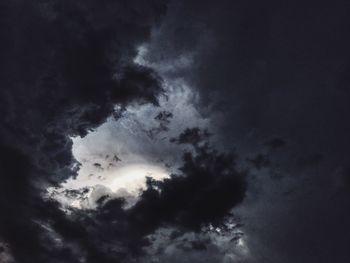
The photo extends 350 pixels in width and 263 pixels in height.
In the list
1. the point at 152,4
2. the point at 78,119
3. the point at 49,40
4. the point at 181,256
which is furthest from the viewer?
the point at 181,256

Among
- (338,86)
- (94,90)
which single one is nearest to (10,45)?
(94,90)

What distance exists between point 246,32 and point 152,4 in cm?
387

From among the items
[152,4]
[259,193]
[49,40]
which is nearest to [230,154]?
[259,193]

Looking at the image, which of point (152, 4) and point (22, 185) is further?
point (22, 185)

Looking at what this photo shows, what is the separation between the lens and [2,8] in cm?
1520

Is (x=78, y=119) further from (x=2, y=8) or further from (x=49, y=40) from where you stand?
(x=2, y=8)

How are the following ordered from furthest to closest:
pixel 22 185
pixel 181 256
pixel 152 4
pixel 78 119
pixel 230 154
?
pixel 181 256, pixel 22 185, pixel 230 154, pixel 78 119, pixel 152 4

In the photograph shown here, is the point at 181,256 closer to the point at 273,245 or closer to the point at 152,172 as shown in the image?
the point at 273,245

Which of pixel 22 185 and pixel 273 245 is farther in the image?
pixel 273 245

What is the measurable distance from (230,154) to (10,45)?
37.8 feet

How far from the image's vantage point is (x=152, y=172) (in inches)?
833

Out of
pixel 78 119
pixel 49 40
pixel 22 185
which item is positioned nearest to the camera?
pixel 49 40

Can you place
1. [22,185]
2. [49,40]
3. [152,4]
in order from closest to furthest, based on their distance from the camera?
[152,4] → [49,40] → [22,185]

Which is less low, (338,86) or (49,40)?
(338,86)
